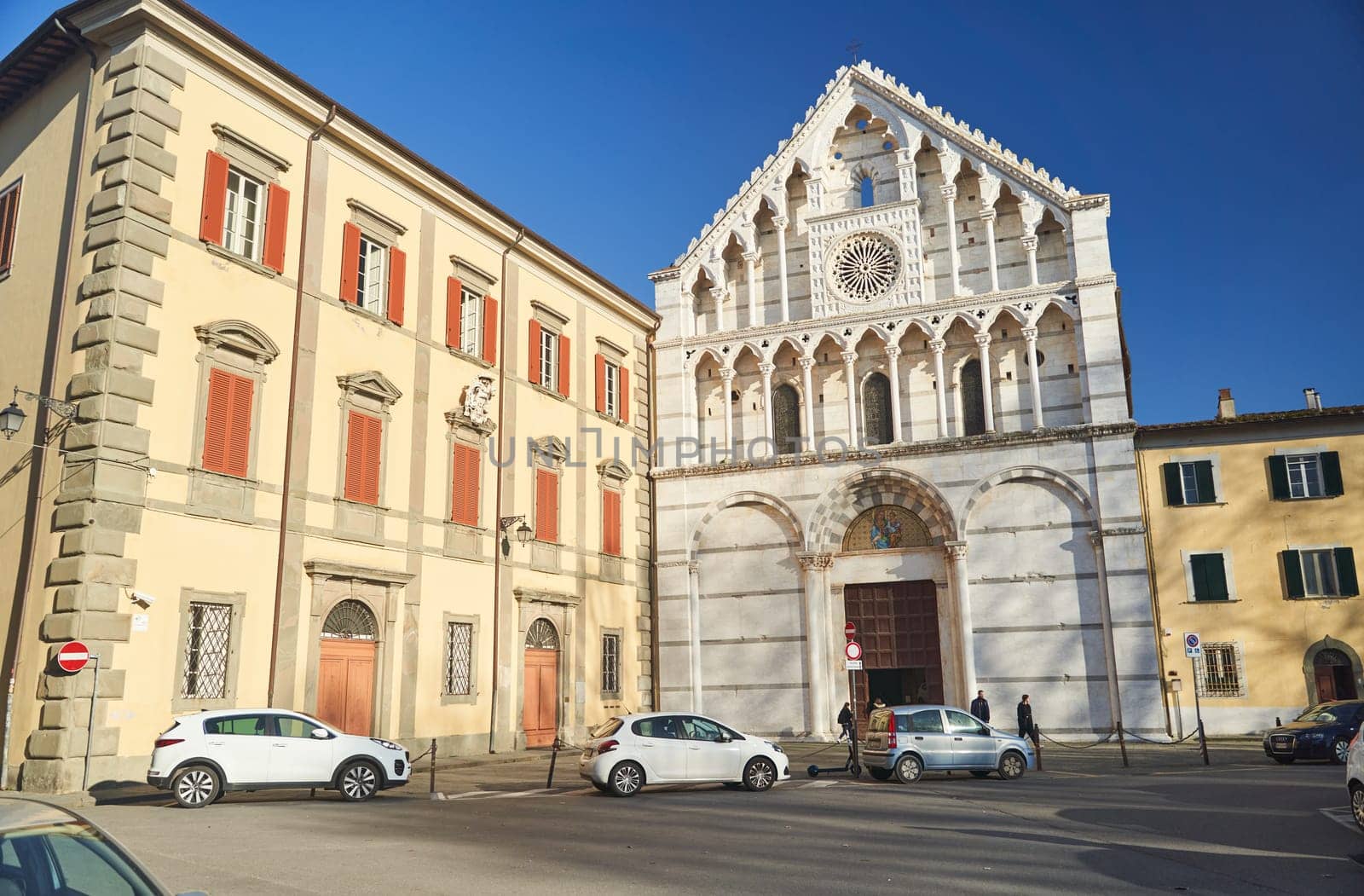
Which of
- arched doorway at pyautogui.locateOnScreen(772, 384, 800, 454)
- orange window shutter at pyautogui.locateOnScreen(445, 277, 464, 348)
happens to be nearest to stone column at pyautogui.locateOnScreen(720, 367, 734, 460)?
arched doorway at pyautogui.locateOnScreen(772, 384, 800, 454)

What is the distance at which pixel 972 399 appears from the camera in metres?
30.7

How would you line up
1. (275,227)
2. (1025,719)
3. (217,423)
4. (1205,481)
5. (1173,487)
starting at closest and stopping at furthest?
1. (217,423)
2. (275,227)
3. (1025,719)
4. (1205,481)
5. (1173,487)

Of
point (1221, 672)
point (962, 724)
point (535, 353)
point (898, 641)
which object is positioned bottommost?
point (962, 724)

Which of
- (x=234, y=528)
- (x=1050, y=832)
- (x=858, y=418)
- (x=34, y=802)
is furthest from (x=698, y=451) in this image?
(x=34, y=802)

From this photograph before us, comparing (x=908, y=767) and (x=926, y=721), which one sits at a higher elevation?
(x=926, y=721)

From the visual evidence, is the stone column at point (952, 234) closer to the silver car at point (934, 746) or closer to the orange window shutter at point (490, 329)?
the orange window shutter at point (490, 329)

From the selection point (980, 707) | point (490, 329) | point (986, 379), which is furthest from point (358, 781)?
point (986, 379)

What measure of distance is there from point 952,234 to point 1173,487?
9.48 meters

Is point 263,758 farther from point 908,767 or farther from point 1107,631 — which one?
point 1107,631

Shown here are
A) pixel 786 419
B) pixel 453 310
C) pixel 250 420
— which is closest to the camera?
pixel 250 420

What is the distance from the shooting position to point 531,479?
2762 centimetres

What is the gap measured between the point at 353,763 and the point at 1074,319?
2258 cm

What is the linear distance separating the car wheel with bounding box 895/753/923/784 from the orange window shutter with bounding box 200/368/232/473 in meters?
13.5

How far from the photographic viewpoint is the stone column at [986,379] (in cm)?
2983
